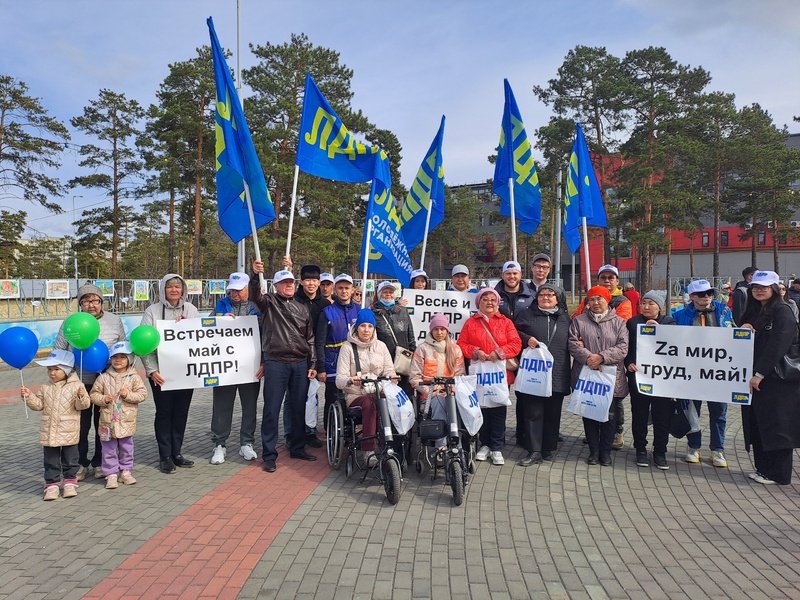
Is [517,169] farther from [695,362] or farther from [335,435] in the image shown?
[335,435]

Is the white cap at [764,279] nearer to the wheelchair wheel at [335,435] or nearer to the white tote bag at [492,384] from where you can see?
the white tote bag at [492,384]

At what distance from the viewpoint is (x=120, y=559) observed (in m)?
3.95

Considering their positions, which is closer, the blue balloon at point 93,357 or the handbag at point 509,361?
the blue balloon at point 93,357

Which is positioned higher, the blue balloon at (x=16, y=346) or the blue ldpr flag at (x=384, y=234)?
the blue ldpr flag at (x=384, y=234)

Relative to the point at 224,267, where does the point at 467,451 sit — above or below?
below

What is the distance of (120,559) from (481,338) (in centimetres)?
385

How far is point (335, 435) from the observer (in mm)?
5746

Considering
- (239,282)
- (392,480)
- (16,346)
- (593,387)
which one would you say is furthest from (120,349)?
(593,387)

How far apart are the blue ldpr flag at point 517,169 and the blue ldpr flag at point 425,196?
3.48 ft

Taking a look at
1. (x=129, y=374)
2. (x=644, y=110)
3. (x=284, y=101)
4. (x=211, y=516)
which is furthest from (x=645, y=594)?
(x=644, y=110)

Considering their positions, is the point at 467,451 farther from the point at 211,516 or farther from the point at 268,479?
the point at 211,516

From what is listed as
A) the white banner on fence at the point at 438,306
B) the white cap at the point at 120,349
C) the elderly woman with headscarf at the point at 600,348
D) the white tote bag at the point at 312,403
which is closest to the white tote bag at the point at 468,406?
the elderly woman with headscarf at the point at 600,348

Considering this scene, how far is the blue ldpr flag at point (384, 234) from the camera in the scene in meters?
7.54

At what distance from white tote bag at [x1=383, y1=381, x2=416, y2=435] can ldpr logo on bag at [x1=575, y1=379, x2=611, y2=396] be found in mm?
2022
